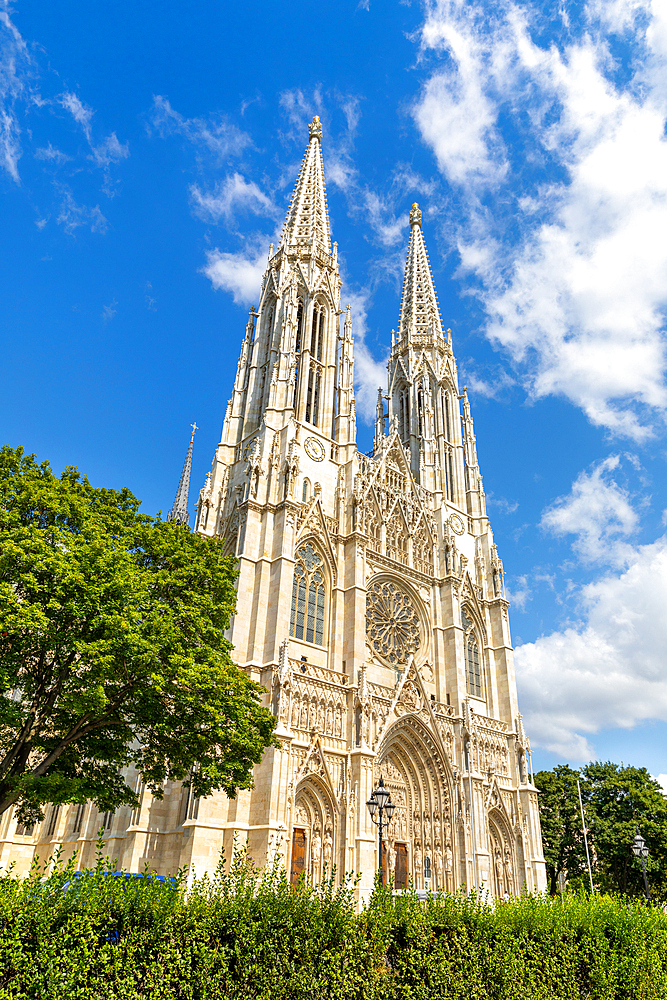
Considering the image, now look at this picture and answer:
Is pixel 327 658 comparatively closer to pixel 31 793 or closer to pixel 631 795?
pixel 31 793

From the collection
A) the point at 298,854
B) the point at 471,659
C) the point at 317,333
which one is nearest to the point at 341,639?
the point at 298,854

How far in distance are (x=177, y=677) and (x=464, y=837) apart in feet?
69.7

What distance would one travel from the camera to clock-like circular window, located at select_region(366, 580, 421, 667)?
1366 inches

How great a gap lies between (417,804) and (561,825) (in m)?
23.1

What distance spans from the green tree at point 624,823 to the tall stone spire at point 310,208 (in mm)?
45052

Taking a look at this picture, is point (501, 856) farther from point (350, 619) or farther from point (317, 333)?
point (317, 333)

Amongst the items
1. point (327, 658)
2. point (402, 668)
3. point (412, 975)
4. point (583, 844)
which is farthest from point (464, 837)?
point (412, 975)

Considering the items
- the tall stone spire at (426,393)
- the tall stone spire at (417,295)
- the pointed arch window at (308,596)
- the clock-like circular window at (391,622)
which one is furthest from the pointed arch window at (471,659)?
the tall stone spire at (417,295)

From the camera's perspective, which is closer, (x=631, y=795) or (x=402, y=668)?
(x=402, y=668)

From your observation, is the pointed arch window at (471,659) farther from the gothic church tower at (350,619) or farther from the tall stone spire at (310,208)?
the tall stone spire at (310,208)

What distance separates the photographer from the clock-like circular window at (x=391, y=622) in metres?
34.7

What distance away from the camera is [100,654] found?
52.3 feet

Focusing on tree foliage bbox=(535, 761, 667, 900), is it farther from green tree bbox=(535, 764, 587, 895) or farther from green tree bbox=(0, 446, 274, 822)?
green tree bbox=(0, 446, 274, 822)

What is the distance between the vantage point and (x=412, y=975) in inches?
388
